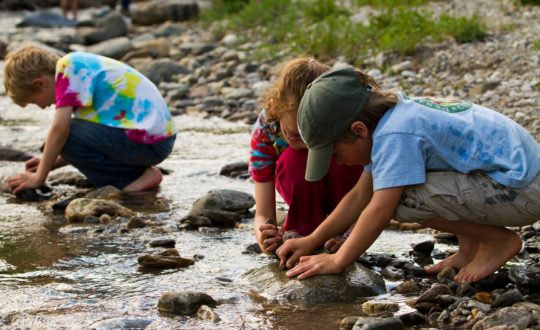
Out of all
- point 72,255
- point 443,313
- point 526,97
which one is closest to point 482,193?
point 443,313

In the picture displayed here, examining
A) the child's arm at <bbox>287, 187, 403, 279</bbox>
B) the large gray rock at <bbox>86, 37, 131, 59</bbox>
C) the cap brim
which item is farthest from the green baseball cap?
the large gray rock at <bbox>86, 37, 131, 59</bbox>

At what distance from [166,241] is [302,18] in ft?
28.7

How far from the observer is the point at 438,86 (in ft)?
26.6

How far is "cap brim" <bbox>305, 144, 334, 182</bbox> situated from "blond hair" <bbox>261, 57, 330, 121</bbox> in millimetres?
275

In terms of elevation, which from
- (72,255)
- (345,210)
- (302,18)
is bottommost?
(302,18)

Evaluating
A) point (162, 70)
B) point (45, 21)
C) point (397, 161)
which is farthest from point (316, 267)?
point (45, 21)

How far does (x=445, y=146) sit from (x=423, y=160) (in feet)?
0.39

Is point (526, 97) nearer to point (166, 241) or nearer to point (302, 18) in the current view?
point (166, 241)

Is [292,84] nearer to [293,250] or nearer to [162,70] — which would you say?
[293,250]

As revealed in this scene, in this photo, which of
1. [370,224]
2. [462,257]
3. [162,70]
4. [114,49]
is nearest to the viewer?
[370,224]

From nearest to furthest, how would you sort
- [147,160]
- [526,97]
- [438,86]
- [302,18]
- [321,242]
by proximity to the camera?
1. [321,242]
2. [147,160]
3. [526,97]
4. [438,86]
5. [302,18]

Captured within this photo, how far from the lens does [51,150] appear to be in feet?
19.2

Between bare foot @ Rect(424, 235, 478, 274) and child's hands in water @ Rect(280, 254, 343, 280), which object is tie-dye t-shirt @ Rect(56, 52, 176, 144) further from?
bare foot @ Rect(424, 235, 478, 274)

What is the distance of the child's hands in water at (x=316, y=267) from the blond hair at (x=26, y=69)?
2.60 m
